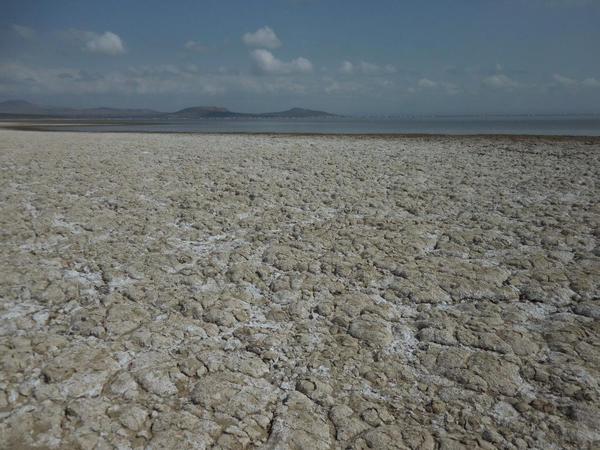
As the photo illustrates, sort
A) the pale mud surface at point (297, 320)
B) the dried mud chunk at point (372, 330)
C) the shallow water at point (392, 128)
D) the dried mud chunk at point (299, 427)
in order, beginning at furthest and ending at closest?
the shallow water at point (392, 128), the dried mud chunk at point (372, 330), the pale mud surface at point (297, 320), the dried mud chunk at point (299, 427)

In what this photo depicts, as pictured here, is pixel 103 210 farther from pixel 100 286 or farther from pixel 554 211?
pixel 554 211

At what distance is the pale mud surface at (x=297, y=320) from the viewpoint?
299cm

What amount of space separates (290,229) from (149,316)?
3548mm

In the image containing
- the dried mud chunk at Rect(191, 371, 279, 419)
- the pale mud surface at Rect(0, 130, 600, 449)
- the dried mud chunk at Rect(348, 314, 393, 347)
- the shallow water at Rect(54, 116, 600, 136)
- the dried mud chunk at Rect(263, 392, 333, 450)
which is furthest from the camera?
the shallow water at Rect(54, 116, 600, 136)

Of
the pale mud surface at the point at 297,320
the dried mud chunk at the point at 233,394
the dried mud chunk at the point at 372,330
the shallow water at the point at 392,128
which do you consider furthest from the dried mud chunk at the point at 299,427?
the shallow water at the point at 392,128

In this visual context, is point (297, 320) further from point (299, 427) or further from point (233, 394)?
point (299, 427)

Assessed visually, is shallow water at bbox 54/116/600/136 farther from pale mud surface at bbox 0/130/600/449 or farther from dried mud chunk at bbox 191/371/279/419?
dried mud chunk at bbox 191/371/279/419

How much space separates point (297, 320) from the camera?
4.50m

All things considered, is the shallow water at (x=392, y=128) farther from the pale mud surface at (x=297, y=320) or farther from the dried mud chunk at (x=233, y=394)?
the dried mud chunk at (x=233, y=394)

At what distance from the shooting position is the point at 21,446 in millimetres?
2701

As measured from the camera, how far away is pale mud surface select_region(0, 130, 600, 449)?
9.82 ft

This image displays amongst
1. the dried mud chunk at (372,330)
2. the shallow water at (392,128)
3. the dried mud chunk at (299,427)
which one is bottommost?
the dried mud chunk at (299,427)

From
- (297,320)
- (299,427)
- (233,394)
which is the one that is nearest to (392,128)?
(297,320)

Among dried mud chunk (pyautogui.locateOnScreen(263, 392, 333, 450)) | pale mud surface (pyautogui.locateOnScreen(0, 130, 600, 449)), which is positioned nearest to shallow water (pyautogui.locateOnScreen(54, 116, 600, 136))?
pale mud surface (pyautogui.locateOnScreen(0, 130, 600, 449))
